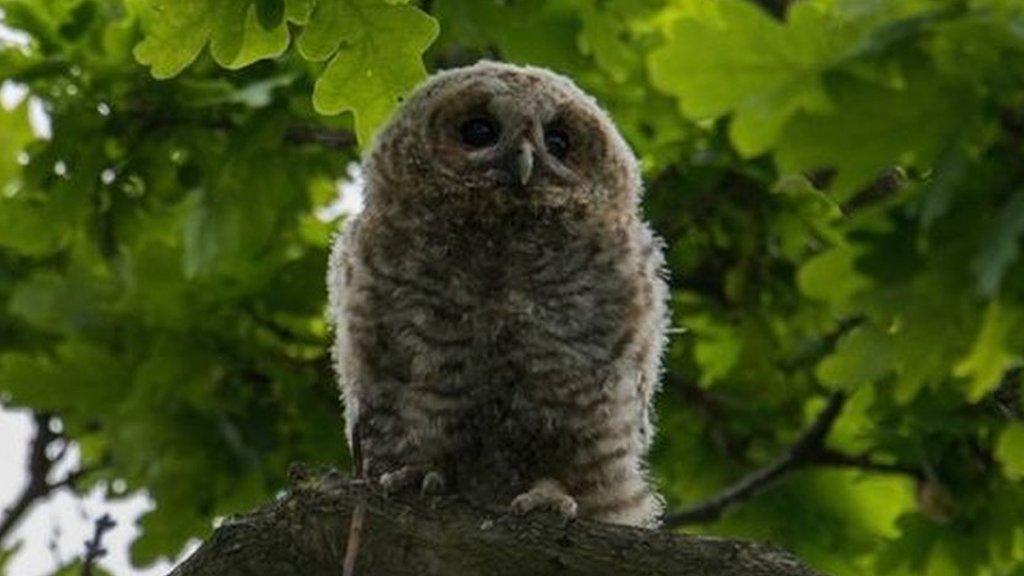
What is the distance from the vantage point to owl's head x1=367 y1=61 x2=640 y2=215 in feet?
19.8

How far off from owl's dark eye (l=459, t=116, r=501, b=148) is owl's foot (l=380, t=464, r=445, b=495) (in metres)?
0.87

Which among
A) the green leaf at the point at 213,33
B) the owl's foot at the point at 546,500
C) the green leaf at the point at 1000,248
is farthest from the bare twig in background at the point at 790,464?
the green leaf at the point at 1000,248

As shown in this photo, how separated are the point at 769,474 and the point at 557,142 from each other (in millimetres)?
2620

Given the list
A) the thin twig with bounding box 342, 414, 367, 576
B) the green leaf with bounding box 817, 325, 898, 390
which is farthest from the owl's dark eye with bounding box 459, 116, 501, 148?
the green leaf with bounding box 817, 325, 898, 390

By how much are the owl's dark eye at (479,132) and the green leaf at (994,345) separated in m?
2.90

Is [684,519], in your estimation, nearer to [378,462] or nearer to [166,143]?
[166,143]

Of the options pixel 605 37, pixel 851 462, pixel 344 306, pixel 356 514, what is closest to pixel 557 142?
pixel 344 306

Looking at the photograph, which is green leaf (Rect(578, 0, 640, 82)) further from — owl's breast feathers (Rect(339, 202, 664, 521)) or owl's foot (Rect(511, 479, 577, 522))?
owl's foot (Rect(511, 479, 577, 522))

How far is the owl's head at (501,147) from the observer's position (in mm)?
6023

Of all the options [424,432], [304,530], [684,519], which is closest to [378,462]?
[424,432]

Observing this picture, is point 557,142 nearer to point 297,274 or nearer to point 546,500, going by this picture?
point 546,500

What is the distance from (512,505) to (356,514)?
0.98m

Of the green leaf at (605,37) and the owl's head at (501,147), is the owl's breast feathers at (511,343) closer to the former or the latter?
the owl's head at (501,147)

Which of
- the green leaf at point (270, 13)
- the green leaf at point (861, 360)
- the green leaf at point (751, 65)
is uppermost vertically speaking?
the green leaf at point (751, 65)
